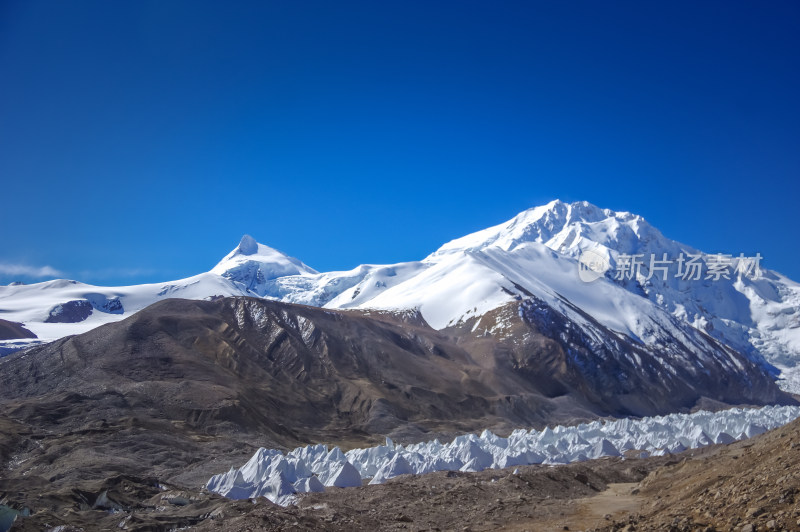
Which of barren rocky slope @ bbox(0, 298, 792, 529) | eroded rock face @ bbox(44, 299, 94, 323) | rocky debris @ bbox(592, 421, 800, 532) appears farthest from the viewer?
eroded rock face @ bbox(44, 299, 94, 323)

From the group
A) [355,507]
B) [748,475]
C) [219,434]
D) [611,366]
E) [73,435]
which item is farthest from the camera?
[611,366]

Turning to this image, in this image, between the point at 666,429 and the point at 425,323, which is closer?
the point at 666,429

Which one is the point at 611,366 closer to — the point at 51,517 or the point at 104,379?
the point at 104,379

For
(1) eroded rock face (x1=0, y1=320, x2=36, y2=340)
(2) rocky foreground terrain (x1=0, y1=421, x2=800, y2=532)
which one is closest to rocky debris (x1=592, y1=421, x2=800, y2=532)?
(2) rocky foreground terrain (x1=0, y1=421, x2=800, y2=532)

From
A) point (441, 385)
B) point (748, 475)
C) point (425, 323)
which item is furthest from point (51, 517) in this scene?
point (425, 323)

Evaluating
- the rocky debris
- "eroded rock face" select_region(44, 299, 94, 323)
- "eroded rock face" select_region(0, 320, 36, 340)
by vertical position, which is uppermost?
"eroded rock face" select_region(44, 299, 94, 323)

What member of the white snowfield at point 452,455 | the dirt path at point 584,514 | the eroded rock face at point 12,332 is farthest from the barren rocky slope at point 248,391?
the eroded rock face at point 12,332

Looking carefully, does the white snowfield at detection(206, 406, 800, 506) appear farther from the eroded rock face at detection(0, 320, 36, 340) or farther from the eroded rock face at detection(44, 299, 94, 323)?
the eroded rock face at detection(44, 299, 94, 323)

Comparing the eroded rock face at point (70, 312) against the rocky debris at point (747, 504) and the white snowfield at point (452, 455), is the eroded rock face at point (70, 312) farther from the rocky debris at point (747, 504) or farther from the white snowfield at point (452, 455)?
the rocky debris at point (747, 504)
